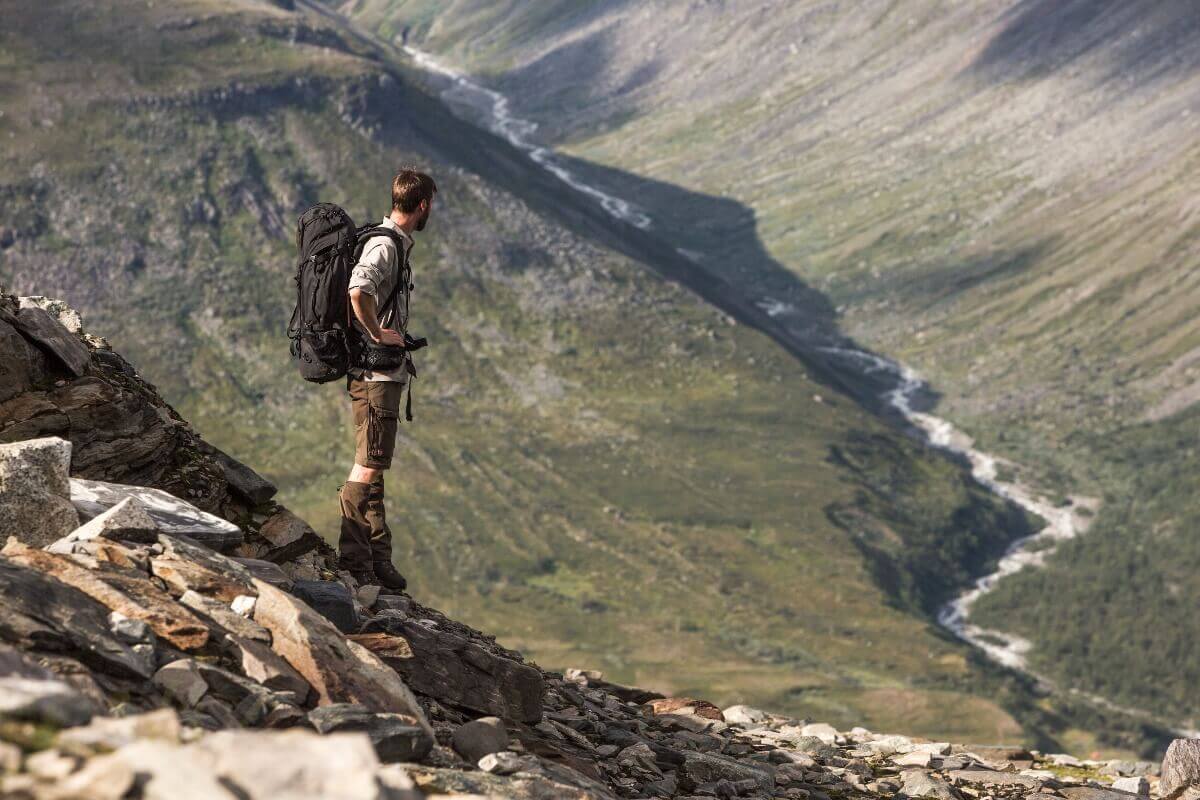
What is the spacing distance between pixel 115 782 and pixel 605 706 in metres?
19.1

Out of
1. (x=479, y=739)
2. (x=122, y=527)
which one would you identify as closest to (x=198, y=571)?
(x=122, y=527)

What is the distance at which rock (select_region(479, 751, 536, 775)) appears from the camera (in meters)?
17.9

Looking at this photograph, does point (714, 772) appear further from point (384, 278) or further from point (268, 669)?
point (384, 278)

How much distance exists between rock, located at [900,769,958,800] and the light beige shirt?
12551 millimetres

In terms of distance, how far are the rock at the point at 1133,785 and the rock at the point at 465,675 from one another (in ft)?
48.0

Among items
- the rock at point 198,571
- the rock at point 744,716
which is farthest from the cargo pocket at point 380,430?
the rock at point 744,716

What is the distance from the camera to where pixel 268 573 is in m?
21.7

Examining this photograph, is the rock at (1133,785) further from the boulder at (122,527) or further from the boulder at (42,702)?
the boulder at (42,702)

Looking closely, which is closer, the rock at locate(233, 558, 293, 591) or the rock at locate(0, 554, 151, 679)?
the rock at locate(0, 554, 151, 679)

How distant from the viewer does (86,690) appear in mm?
14992

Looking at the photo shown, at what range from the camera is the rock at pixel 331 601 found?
69.6ft

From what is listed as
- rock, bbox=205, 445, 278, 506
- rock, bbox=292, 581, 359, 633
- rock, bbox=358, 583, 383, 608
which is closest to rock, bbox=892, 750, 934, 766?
rock, bbox=358, 583, 383, 608

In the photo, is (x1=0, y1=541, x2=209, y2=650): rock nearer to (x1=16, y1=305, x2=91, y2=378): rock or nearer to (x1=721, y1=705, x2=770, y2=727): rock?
(x1=16, y1=305, x2=91, y2=378): rock

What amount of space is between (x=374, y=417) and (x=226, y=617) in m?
6.05
